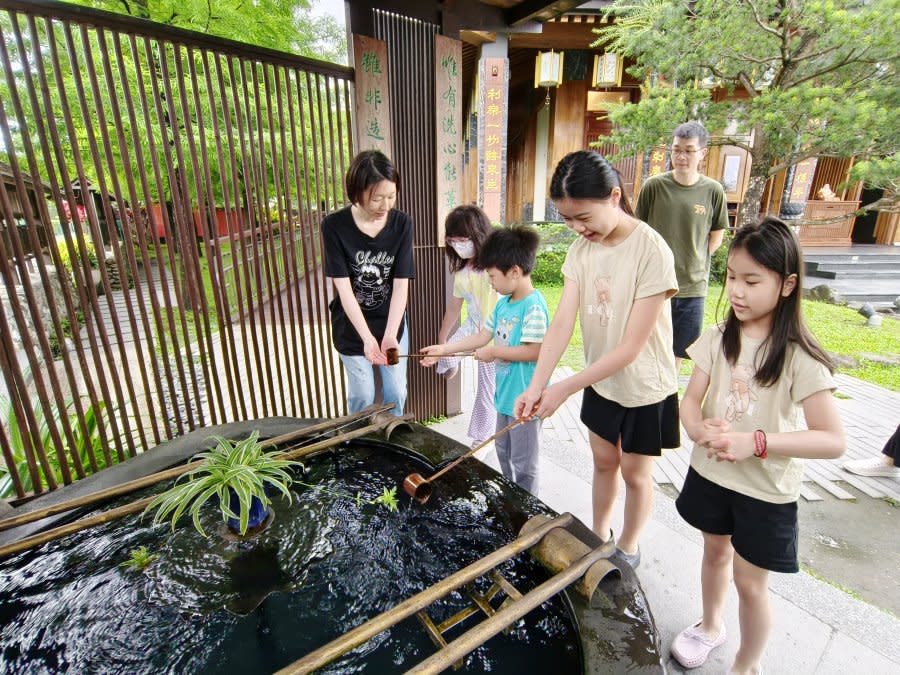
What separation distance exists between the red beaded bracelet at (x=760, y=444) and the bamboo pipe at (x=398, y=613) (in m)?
0.72

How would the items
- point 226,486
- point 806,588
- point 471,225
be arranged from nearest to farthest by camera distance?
point 226,486, point 806,588, point 471,225

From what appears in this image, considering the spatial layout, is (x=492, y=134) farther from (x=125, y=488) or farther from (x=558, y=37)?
(x=125, y=488)

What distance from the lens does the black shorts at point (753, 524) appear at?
1.68m

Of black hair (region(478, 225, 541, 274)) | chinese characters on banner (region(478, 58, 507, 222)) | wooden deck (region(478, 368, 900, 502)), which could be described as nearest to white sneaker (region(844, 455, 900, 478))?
wooden deck (region(478, 368, 900, 502))

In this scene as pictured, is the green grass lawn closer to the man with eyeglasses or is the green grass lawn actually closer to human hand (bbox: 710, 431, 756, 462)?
the man with eyeglasses

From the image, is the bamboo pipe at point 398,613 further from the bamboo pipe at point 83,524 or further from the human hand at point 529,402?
the bamboo pipe at point 83,524

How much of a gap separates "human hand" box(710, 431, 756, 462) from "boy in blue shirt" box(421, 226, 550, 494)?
98 centimetres

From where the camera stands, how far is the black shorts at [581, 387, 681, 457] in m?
2.20

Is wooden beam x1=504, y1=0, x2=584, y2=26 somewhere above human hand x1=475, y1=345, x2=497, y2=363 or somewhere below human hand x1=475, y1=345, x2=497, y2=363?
above

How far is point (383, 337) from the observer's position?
10.7 feet

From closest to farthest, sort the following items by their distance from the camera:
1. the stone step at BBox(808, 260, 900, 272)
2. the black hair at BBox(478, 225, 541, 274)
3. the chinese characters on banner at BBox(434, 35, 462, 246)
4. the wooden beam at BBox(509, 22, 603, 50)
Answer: the black hair at BBox(478, 225, 541, 274), the chinese characters on banner at BBox(434, 35, 462, 246), the wooden beam at BBox(509, 22, 603, 50), the stone step at BBox(808, 260, 900, 272)

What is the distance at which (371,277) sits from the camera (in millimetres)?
3154

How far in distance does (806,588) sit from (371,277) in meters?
2.97

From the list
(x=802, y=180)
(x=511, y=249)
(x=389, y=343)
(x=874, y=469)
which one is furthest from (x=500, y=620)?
(x=802, y=180)
